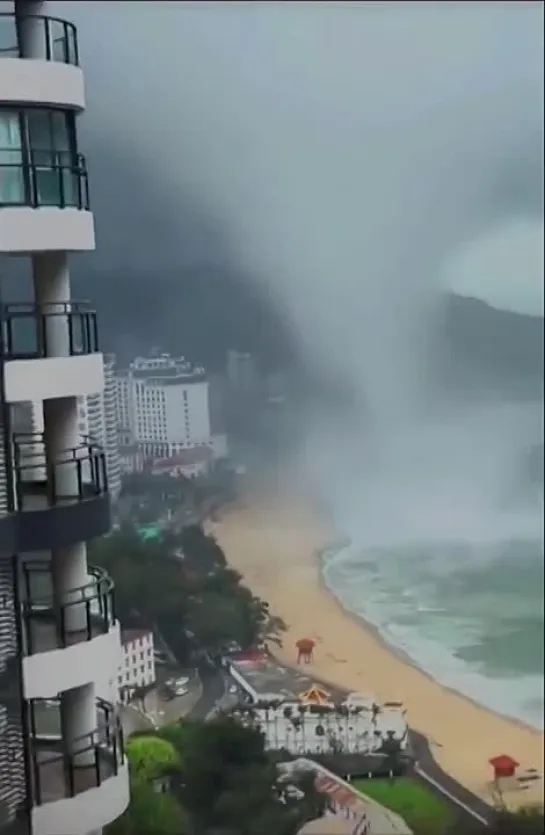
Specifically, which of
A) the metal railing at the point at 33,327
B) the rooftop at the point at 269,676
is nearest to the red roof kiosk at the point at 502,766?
the rooftop at the point at 269,676

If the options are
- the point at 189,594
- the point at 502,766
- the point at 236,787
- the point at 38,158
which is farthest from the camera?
the point at 502,766

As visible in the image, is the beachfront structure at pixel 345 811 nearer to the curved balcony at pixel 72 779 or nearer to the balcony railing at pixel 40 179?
the curved balcony at pixel 72 779

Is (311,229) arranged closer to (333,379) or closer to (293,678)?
(333,379)

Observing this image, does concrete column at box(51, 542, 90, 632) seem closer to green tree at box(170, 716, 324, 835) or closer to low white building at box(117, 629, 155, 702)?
low white building at box(117, 629, 155, 702)

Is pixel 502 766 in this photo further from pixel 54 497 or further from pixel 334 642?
pixel 54 497

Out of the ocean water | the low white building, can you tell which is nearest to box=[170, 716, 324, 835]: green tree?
the low white building

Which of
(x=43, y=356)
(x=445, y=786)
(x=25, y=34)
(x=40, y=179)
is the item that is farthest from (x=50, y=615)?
(x=445, y=786)
